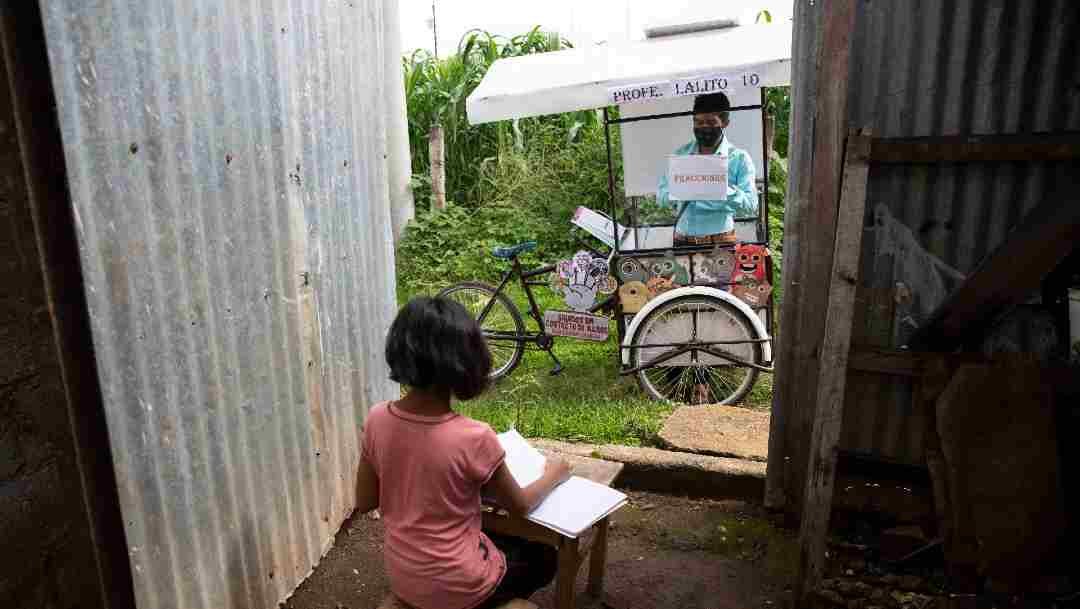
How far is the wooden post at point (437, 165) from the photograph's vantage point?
980 cm

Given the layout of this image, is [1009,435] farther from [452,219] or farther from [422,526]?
[452,219]

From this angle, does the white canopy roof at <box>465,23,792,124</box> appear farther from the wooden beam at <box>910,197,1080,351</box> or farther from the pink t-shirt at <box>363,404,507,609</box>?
the pink t-shirt at <box>363,404,507,609</box>

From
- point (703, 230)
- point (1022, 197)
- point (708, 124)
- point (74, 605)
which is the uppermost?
point (708, 124)

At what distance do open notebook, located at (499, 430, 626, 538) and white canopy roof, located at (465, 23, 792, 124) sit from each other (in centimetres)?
334

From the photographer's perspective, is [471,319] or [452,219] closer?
[471,319]

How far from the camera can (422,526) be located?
2117 millimetres

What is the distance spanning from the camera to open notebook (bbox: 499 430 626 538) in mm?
2342

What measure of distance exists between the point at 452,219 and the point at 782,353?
6.66 meters

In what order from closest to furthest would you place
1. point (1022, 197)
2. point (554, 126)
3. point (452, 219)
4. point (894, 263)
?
point (1022, 197)
point (894, 263)
point (452, 219)
point (554, 126)

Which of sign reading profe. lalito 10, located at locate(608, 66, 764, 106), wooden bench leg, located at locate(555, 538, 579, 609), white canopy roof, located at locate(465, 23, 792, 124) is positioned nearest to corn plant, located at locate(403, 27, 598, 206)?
white canopy roof, located at locate(465, 23, 792, 124)

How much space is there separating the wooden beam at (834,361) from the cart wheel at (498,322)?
3.36 meters

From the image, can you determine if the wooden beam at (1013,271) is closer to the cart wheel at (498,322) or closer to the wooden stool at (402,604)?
the wooden stool at (402,604)

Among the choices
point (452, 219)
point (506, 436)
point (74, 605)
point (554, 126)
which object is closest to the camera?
point (74, 605)

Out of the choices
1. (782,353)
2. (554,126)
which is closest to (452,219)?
(554,126)
